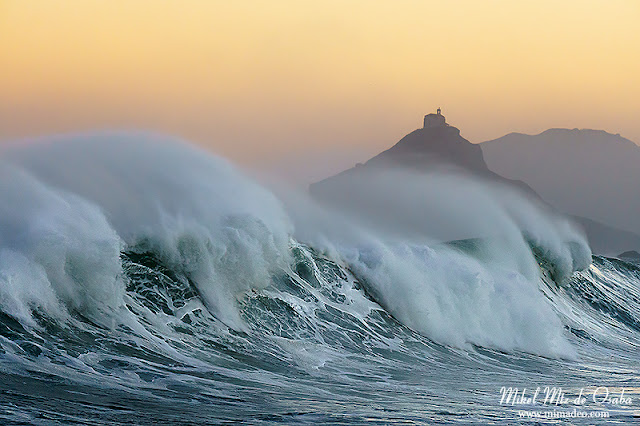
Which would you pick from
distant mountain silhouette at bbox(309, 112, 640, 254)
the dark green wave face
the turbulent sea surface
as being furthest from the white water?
distant mountain silhouette at bbox(309, 112, 640, 254)

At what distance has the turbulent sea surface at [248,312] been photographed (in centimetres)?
1017

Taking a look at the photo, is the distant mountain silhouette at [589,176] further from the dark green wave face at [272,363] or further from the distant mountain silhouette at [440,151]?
the dark green wave face at [272,363]

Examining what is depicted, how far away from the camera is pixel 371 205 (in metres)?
32.0

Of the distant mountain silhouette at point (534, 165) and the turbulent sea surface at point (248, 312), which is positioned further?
the distant mountain silhouette at point (534, 165)

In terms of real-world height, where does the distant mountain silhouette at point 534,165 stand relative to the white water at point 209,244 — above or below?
above

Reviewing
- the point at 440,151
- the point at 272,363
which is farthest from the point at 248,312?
the point at 440,151

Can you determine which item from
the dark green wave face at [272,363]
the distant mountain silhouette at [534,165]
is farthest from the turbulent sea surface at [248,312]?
the distant mountain silhouette at [534,165]

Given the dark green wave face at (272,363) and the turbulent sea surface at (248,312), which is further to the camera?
the turbulent sea surface at (248,312)

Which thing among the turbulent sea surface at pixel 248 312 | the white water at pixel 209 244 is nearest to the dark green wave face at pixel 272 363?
the turbulent sea surface at pixel 248 312

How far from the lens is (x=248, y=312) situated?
14922mm

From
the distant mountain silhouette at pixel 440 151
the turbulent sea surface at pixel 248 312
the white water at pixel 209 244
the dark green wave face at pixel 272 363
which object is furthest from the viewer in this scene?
the distant mountain silhouette at pixel 440 151

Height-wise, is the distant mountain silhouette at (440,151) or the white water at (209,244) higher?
the distant mountain silhouette at (440,151)

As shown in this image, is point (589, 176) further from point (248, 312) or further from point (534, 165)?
point (248, 312)

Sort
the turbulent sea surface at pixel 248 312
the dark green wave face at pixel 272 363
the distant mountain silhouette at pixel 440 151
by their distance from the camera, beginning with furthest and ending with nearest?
the distant mountain silhouette at pixel 440 151
the turbulent sea surface at pixel 248 312
the dark green wave face at pixel 272 363
